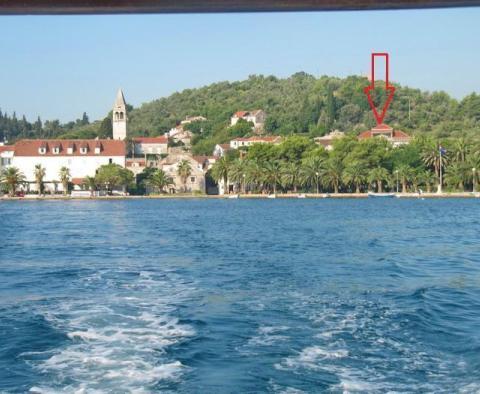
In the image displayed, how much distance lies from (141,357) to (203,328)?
1.97 m

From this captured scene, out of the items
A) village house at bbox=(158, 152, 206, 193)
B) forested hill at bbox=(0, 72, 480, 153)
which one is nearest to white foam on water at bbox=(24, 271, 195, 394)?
village house at bbox=(158, 152, 206, 193)

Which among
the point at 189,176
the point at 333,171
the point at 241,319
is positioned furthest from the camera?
Answer: the point at 189,176

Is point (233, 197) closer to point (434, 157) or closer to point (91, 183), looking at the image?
point (91, 183)

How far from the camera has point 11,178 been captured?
8581cm

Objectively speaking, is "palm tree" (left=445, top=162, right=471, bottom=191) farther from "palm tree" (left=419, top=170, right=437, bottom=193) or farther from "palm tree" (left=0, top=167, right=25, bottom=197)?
"palm tree" (left=0, top=167, right=25, bottom=197)

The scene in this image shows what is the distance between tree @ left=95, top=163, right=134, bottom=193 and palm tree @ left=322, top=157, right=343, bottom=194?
22803mm

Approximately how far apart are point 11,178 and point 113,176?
1212 centimetres

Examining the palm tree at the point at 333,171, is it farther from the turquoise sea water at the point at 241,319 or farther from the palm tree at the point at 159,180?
the turquoise sea water at the point at 241,319

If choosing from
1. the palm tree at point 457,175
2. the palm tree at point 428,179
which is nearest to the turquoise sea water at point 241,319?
the palm tree at point 457,175

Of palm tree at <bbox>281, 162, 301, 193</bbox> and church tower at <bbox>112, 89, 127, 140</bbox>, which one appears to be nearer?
palm tree at <bbox>281, 162, 301, 193</bbox>

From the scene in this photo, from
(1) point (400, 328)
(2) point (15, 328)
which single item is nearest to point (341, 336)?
(1) point (400, 328)

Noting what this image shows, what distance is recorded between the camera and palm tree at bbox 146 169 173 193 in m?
86.7

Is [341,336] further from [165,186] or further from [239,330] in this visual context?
[165,186]

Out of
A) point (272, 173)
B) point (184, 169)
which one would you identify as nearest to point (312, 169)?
point (272, 173)
